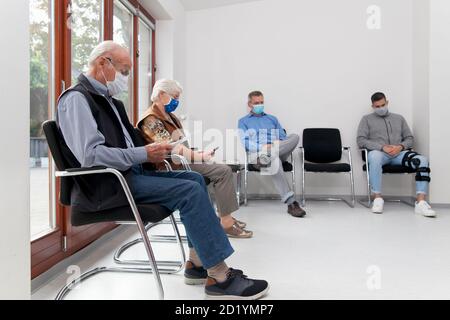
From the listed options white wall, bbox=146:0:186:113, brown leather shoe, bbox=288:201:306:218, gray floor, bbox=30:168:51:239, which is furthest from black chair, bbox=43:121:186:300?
white wall, bbox=146:0:186:113

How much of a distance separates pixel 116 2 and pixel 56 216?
2038 mm

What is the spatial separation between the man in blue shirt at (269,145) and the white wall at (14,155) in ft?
8.63

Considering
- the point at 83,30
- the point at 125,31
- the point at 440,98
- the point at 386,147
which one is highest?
the point at 125,31

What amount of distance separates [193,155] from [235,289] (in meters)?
1.18

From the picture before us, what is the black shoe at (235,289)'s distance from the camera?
158 cm

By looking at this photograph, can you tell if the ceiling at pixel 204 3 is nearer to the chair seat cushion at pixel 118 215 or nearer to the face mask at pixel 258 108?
the face mask at pixel 258 108

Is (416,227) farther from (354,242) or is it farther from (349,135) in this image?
(349,135)

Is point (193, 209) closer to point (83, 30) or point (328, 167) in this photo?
point (83, 30)

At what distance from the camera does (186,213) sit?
1.51 metres

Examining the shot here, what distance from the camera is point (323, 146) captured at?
14.5 ft

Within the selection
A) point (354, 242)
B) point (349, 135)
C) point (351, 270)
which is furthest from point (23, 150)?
point (349, 135)

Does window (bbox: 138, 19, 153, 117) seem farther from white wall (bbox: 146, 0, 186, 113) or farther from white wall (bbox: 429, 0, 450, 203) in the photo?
white wall (bbox: 429, 0, 450, 203)

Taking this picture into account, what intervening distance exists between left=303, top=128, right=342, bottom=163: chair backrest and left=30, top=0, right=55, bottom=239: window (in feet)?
10.2

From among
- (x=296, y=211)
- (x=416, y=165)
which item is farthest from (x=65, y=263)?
(x=416, y=165)
